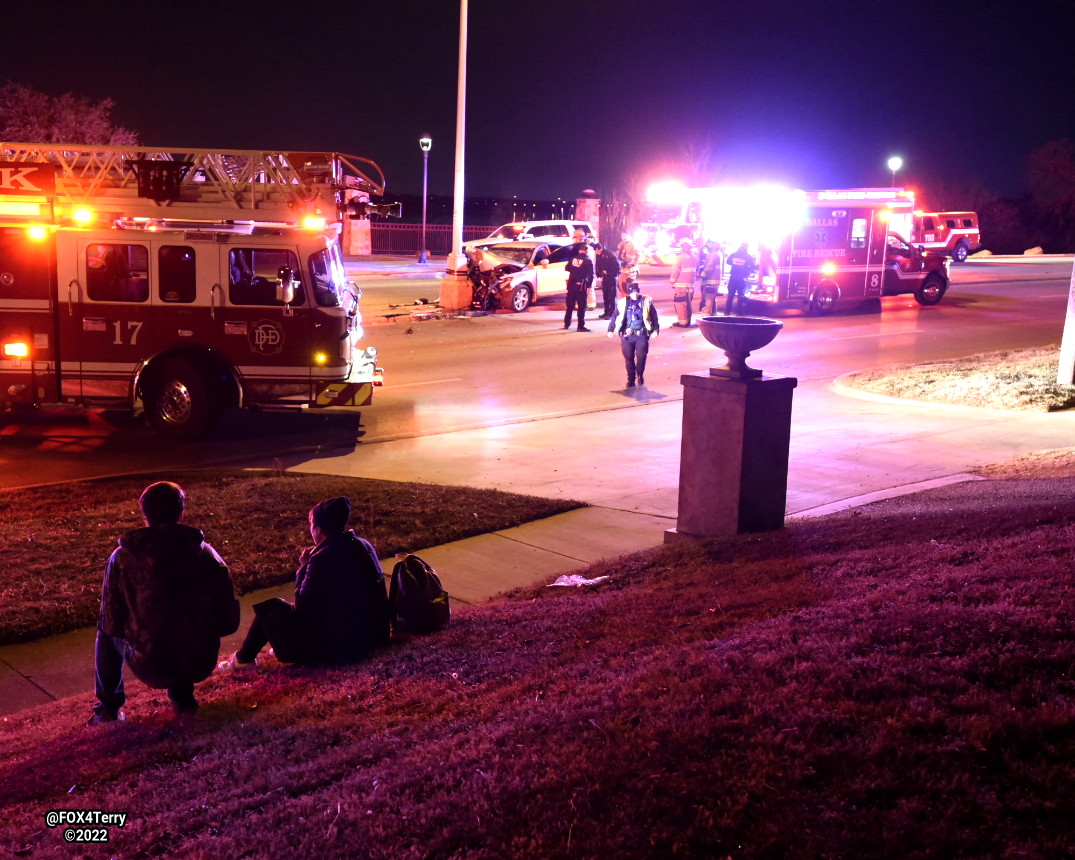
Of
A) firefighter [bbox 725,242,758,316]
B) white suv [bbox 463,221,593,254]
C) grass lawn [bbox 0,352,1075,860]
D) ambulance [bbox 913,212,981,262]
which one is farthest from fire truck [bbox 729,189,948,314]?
grass lawn [bbox 0,352,1075,860]

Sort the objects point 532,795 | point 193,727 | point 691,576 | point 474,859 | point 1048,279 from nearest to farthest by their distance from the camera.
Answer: point 474,859
point 532,795
point 193,727
point 691,576
point 1048,279

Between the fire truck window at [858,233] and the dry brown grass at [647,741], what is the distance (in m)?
22.4

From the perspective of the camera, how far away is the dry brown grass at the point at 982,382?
1540cm

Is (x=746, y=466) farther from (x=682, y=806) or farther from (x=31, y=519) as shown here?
(x=31, y=519)

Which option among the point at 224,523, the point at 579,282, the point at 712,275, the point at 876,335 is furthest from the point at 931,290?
the point at 224,523

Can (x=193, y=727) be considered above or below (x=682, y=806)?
below

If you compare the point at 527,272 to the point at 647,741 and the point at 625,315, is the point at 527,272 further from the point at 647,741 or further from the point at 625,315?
the point at 647,741

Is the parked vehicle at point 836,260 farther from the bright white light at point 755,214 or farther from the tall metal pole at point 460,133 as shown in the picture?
the tall metal pole at point 460,133

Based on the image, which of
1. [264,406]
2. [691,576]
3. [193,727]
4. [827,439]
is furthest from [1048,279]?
[193,727]

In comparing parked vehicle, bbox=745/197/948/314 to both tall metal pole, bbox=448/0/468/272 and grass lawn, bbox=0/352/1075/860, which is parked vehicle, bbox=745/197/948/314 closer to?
tall metal pole, bbox=448/0/468/272

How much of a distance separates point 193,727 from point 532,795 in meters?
2.08

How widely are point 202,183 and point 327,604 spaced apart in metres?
8.97

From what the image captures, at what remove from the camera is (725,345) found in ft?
27.4

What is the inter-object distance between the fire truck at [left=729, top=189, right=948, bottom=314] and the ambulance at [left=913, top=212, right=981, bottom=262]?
2029cm
